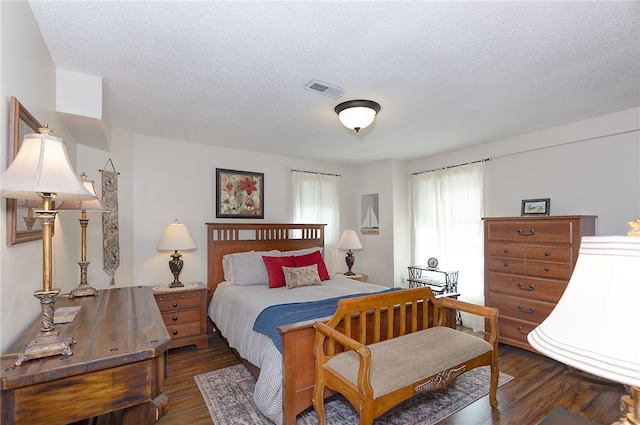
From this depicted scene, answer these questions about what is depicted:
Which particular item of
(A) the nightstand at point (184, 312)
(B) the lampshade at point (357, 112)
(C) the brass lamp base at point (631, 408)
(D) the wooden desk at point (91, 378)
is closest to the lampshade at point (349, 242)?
(A) the nightstand at point (184, 312)

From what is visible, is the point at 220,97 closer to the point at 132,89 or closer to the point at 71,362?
the point at 132,89

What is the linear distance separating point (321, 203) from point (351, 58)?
320cm

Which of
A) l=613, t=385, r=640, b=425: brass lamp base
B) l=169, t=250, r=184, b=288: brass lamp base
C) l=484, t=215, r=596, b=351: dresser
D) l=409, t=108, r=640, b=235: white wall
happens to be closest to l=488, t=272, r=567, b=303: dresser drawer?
l=484, t=215, r=596, b=351: dresser

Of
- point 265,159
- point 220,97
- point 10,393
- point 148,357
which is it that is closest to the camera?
point 10,393

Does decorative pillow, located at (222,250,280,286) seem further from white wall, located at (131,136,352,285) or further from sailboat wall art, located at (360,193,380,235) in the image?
sailboat wall art, located at (360,193,380,235)

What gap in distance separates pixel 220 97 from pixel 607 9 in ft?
8.35

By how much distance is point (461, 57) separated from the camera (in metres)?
1.97

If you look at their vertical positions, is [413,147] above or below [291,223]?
above

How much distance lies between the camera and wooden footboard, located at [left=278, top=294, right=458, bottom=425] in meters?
2.00

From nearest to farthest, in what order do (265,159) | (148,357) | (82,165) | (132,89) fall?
(148,357)
(132,89)
(82,165)
(265,159)

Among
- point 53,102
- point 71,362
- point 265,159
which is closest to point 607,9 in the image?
point 71,362

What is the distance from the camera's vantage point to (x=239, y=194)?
14.1 feet

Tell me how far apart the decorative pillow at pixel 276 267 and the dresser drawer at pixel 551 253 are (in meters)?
2.65

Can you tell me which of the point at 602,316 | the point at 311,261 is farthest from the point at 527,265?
the point at 602,316
